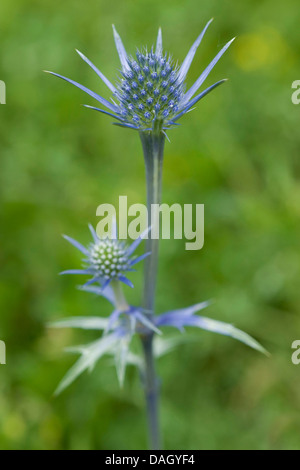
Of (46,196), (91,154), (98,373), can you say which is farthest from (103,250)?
(91,154)

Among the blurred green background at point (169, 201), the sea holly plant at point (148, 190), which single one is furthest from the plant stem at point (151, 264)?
the blurred green background at point (169, 201)

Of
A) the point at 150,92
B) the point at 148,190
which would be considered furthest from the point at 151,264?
the point at 150,92

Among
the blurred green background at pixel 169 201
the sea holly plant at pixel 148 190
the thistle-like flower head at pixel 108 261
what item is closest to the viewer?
the sea holly plant at pixel 148 190

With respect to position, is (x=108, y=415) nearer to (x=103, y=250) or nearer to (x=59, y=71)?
(x=103, y=250)

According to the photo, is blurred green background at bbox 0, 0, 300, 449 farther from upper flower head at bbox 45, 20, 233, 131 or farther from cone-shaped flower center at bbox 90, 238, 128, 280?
upper flower head at bbox 45, 20, 233, 131

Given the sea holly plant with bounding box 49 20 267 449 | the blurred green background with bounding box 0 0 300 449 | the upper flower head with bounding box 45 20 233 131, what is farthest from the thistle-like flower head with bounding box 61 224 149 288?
the blurred green background with bounding box 0 0 300 449

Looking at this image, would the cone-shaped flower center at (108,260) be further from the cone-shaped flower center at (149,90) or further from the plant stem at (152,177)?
the cone-shaped flower center at (149,90)

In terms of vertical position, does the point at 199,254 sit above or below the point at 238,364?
above
